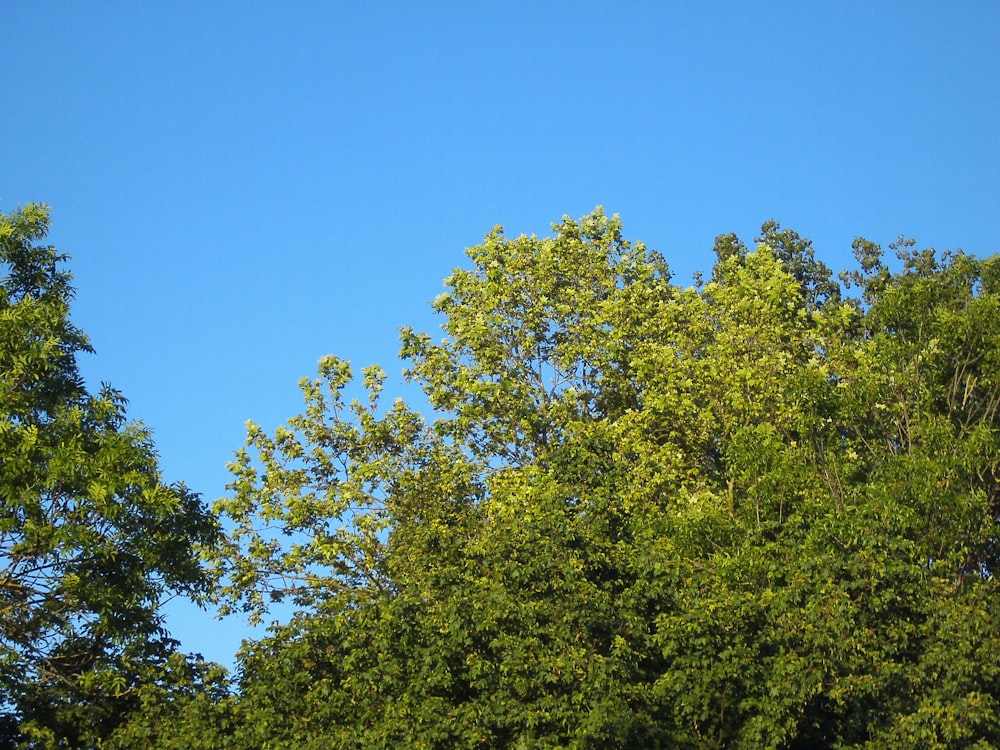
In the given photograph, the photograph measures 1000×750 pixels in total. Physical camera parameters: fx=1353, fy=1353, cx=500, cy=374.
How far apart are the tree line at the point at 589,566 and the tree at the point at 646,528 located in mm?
80

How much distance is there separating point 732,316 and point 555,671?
15.6 metres

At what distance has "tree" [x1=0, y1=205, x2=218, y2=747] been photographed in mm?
23062

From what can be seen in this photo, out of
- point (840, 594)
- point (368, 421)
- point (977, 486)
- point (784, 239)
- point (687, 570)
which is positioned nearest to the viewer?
point (840, 594)

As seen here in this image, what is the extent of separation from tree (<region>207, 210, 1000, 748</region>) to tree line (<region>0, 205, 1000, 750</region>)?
80mm

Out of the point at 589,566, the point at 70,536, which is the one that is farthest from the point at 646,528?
the point at 70,536

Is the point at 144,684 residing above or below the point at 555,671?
above

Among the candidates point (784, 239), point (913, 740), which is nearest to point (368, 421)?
point (913, 740)

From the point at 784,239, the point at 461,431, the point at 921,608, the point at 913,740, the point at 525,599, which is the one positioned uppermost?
the point at 784,239

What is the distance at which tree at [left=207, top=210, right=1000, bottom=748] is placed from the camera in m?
21.3

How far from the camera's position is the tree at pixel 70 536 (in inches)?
908

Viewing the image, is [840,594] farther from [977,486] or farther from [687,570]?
[977,486]

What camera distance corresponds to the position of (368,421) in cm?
3372

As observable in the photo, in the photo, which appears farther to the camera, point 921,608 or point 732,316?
point 732,316

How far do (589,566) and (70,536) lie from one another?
879cm
